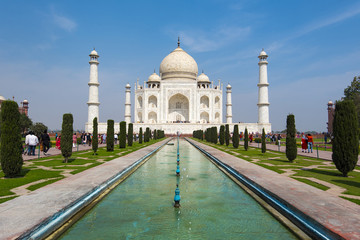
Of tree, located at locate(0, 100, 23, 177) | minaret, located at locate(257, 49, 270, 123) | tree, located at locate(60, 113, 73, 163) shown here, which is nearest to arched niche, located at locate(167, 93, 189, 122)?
minaret, located at locate(257, 49, 270, 123)

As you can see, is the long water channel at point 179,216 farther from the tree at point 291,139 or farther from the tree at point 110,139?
the tree at point 110,139

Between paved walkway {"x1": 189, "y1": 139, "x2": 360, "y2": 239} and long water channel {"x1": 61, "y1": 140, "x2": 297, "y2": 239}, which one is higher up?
paved walkway {"x1": 189, "y1": 139, "x2": 360, "y2": 239}

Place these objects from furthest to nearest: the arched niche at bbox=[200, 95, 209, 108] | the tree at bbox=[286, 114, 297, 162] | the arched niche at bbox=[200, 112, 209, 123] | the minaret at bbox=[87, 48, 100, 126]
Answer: the arched niche at bbox=[200, 95, 209, 108] < the arched niche at bbox=[200, 112, 209, 123] < the minaret at bbox=[87, 48, 100, 126] < the tree at bbox=[286, 114, 297, 162]

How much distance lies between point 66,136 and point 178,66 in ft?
120

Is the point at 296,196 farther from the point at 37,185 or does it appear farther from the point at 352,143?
the point at 37,185

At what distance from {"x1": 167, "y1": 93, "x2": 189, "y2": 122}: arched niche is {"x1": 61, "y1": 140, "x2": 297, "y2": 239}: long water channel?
3760cm

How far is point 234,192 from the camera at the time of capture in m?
4.95

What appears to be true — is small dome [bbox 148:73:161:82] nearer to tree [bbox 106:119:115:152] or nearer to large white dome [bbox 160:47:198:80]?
large white dome [bbox 160:47:198:80]

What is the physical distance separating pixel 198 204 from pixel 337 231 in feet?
6.59

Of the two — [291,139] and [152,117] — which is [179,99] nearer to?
[152,117]

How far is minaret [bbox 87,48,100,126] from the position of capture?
35.5 metres

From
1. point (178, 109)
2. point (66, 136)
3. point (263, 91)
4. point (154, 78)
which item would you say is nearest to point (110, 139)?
Answer: point (66, 136)

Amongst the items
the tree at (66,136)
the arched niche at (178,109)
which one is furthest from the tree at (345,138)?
the arched niche at (178,109)

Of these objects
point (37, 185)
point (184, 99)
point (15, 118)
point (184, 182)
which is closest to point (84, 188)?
point (37, 185)
